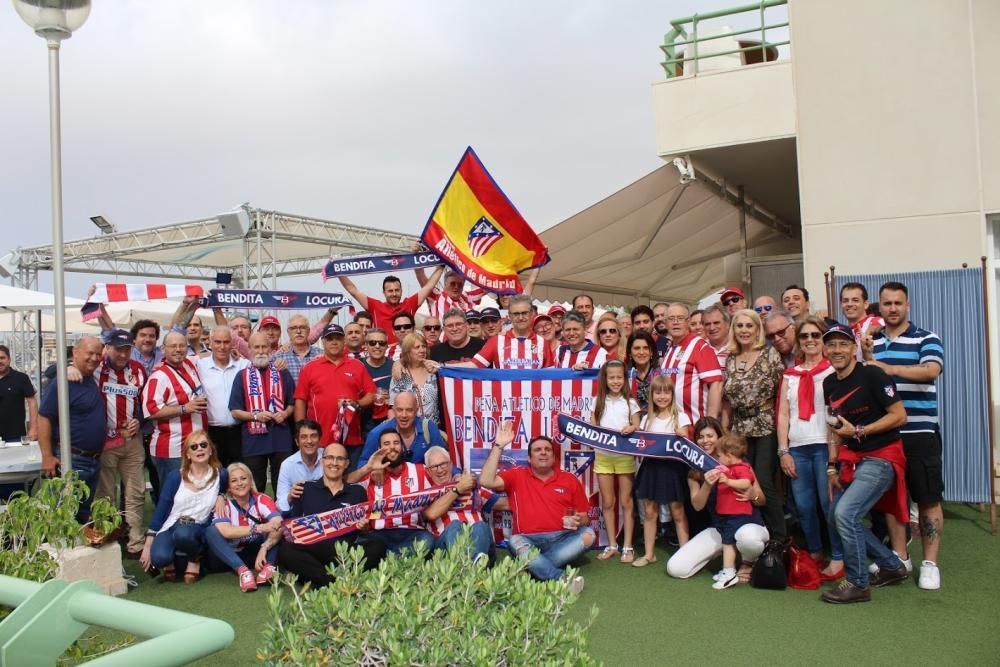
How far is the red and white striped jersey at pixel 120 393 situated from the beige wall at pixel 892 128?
6655mm

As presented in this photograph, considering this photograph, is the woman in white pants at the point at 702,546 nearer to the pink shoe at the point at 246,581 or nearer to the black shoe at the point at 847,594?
the black shoe at the point at 847,594

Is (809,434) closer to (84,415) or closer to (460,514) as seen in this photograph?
(460,514)

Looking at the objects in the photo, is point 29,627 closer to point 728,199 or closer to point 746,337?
point 746,337

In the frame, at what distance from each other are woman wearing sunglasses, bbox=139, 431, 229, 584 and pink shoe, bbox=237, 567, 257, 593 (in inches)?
18.2

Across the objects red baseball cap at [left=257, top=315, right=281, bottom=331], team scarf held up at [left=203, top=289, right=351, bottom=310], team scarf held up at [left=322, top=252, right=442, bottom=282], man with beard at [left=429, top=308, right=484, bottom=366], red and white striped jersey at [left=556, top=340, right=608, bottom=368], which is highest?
team scarf held up at [left=322, top=252, right=442, bottom=282]

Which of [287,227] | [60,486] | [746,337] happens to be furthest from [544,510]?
[287,227]

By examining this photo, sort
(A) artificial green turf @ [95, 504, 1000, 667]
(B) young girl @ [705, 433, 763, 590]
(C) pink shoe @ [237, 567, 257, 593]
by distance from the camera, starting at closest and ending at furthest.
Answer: (A) artificial green turf @ [95, 504, 1000, 667] → (B) young girl @ [705, 433, 763, 590] → (C) pink shoe @ [237, 567, 257, 593]

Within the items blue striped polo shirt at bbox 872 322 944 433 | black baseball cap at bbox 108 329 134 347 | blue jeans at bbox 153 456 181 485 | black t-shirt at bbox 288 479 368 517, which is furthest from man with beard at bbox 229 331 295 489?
blue striped polo shirt at bbox 872 322 944 433

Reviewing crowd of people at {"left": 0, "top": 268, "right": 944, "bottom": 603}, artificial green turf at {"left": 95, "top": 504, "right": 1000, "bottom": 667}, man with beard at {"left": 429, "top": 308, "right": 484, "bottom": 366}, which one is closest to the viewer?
artificial green turf at {"left": 95, "top": 504, "right": 1000, "bottom": 667}

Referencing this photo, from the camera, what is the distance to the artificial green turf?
4.80 m

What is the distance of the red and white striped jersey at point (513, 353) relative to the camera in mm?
7422

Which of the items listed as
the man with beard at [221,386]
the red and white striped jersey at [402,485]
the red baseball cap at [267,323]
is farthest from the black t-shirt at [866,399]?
the red baseball cap at [267,323]

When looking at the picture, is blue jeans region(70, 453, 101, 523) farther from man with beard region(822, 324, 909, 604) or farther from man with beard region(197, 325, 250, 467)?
man with beard region(822, 324, 909, 604)

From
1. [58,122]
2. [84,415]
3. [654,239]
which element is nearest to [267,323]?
[84,415]
